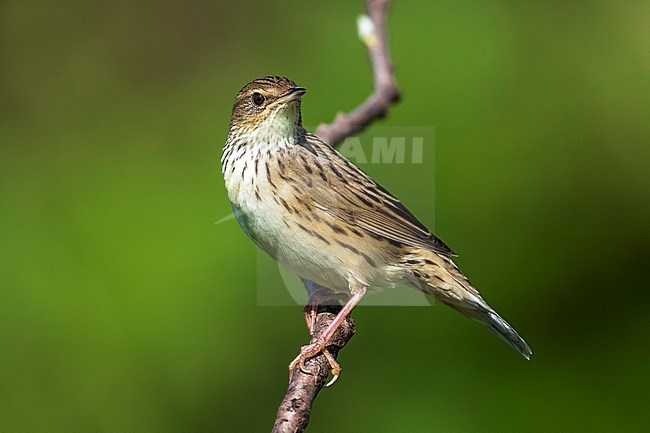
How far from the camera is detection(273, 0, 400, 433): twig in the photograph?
2.24 metres

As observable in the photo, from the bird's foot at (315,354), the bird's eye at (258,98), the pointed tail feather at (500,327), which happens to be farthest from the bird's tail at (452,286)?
the bird's eye at (258,98)

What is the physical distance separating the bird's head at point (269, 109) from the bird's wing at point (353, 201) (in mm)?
102

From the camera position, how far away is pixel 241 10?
15.6 ft

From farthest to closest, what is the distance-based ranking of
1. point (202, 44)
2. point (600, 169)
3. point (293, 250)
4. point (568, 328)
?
point (202, 44) < point (600, 169) < point (568, 328) < point (293, 250)

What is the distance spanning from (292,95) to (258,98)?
142 mm

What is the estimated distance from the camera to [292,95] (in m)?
2.86

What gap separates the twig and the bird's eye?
42cm

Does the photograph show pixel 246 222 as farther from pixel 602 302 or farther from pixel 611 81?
pixel 611 81

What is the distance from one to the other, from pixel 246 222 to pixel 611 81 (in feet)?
6.00

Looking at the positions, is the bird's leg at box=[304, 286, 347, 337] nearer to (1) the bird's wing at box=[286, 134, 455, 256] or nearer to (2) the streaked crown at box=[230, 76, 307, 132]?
(1) the bird's wing at box=[286, 134, 455, 256]

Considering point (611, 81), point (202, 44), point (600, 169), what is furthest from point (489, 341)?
point (202, 44)

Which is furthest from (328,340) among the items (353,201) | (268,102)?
(268,102)

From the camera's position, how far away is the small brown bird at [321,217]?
9.50ft

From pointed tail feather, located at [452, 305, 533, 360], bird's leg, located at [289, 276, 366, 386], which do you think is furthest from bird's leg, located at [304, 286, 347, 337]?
pointed tail feather, located at [452, 305, 533, 360]
